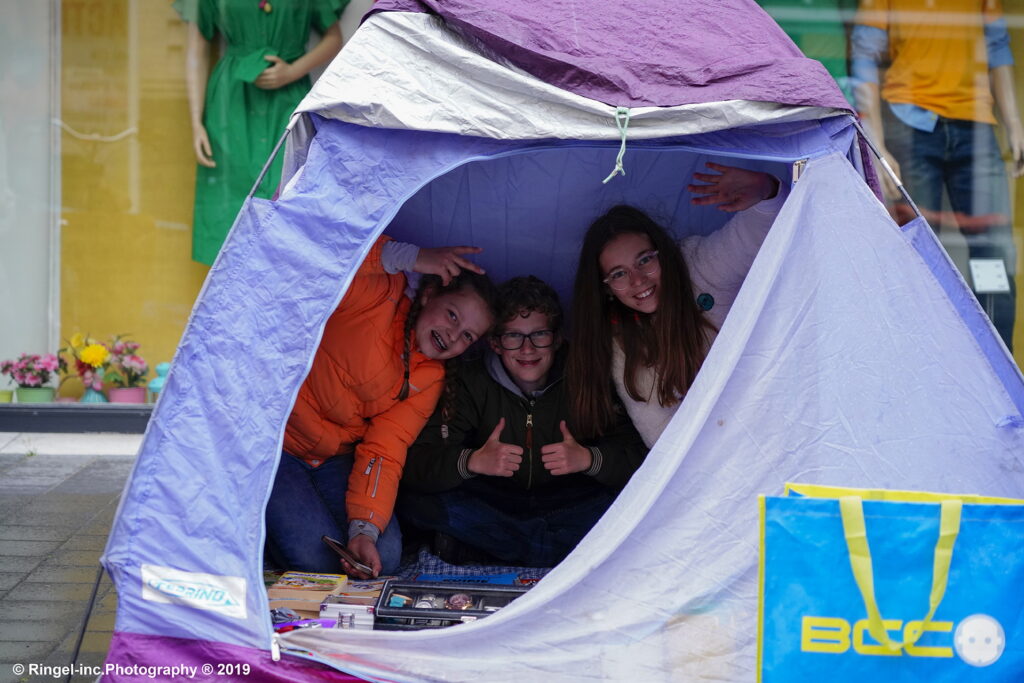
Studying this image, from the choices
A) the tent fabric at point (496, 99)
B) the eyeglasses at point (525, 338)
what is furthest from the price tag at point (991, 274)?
the tent fabric at point (496, 99)

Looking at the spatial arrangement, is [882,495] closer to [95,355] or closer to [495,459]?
[495,459]

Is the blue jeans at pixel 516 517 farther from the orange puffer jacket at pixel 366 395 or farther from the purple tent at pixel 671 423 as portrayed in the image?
the purple tent at pixel 671 423

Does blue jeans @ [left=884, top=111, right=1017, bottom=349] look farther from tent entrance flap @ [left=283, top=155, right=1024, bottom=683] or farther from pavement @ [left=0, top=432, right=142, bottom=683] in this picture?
pavement @ [left=0, top=432, right=142, bottom=683]

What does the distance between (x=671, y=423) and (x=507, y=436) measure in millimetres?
945

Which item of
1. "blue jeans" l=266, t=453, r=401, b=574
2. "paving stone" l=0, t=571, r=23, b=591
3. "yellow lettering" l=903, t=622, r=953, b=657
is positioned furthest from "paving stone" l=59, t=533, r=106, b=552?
"yellow lettering" l=903, t=622, r=953, b=657

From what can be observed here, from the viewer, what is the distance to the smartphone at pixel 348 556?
8.91 feet

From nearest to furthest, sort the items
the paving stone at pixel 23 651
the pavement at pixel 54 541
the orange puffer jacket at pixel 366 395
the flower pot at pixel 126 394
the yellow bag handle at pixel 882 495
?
the yellow bag handle at pixel 882 495
the paving stone at pixel 23 651
the pavement at pixel 54 541
the orange puffer jacket at pixel 366 395
the flower pot at pixel 126 394

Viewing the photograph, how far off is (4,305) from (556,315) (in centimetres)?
310

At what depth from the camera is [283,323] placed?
6.92 ft

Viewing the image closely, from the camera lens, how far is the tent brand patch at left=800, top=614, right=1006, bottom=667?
1833 mm

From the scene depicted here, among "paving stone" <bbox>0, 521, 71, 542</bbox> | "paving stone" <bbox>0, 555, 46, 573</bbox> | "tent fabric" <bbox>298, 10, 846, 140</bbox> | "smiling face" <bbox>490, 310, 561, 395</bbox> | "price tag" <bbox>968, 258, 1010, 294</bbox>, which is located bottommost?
"paving stone" <bbox>0, 555, 46, 573</bbox>

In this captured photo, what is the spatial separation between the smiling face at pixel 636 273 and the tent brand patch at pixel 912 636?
1.11 meters

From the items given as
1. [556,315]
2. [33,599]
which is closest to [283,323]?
[556,315]

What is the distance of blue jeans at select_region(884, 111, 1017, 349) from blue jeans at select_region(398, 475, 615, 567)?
8.65 feet
